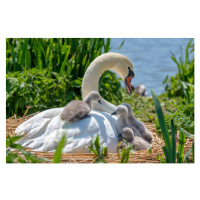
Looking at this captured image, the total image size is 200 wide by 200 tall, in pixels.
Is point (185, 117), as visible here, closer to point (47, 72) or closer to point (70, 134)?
point (70, 134)

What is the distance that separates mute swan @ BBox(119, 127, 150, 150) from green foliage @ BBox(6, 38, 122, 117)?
191cm

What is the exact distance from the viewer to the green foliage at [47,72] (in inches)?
233

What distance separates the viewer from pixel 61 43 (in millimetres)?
6406

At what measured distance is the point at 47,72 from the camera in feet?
20.4

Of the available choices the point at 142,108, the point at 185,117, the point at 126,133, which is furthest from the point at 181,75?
the point at 126,133

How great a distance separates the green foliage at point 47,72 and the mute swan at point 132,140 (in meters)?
1.91

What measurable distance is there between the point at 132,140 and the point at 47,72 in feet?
7.78

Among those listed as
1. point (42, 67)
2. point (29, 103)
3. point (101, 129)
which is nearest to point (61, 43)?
point (42, 67)

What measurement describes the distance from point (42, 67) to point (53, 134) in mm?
2387

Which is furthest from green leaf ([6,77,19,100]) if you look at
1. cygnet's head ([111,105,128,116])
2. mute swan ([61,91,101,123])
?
cygnet's head ([111,105,128,116])

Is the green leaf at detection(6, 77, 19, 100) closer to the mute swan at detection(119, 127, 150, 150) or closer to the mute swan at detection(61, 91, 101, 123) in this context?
the mute swan at detection(61, 91, 101, 123)

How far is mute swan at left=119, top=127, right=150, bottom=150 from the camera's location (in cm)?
439

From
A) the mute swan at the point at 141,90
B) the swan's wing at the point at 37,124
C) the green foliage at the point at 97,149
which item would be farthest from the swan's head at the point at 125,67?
the mute swan at the point at 141,90

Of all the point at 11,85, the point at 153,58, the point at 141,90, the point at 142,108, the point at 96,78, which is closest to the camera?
the point at 96,78
